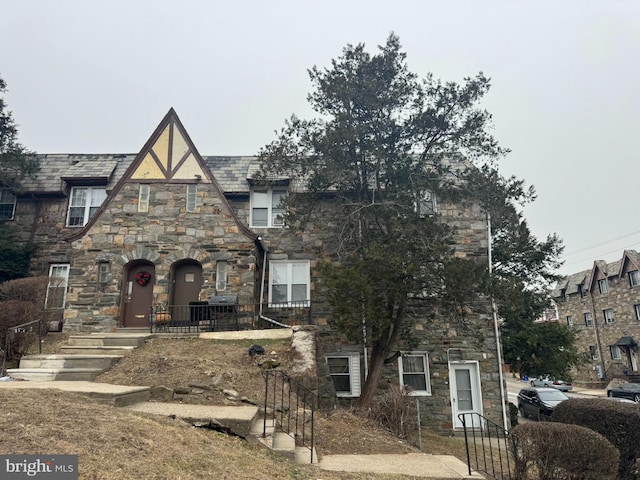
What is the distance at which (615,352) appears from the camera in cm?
3284

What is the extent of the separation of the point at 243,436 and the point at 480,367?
10084mm

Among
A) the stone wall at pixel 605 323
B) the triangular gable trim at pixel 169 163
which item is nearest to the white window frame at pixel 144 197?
the triangular gable trim at pixel 169 163

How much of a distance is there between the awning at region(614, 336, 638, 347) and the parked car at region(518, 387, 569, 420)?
16.6 metres

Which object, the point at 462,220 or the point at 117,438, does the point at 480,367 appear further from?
the point at 117,438

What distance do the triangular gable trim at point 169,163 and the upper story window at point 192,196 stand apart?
0.20m

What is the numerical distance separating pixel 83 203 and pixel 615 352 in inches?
1478

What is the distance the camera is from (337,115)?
40.3 ft

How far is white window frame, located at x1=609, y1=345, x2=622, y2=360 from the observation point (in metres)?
32.3

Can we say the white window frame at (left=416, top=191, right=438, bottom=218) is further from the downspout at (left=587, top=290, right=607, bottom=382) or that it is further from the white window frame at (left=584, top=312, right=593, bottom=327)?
the white window frame at (left=584, top=312, right=593, bottom=327)

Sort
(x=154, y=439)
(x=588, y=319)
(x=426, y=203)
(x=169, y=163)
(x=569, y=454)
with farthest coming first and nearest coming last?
(x=588, y=319), (x=426, y=203), (x=169, y=163), (x=569, y=454), (x=154, y=439)

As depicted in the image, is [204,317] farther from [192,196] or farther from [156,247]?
[192,196]

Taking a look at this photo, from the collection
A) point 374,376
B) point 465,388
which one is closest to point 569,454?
point 374,376

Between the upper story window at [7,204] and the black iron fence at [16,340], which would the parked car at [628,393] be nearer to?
the black iron fence at [16,340]

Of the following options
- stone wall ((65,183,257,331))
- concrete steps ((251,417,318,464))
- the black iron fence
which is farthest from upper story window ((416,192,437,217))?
the black iron fence
